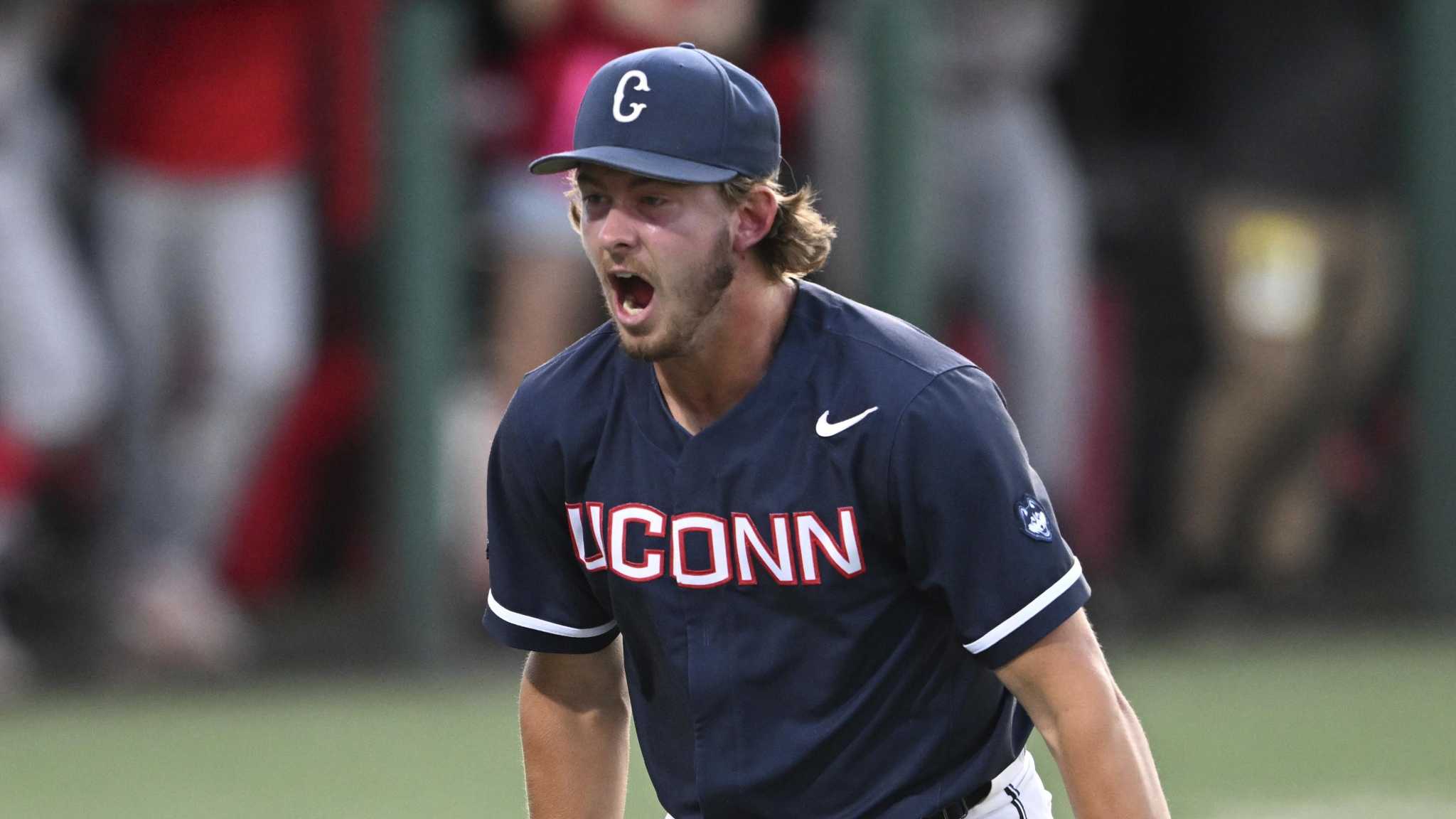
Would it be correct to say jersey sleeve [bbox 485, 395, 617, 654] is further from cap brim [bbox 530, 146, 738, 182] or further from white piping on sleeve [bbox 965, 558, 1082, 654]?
white piping on sleeve [bbox 965, 558, 1082, 654]

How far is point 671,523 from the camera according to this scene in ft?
11.5

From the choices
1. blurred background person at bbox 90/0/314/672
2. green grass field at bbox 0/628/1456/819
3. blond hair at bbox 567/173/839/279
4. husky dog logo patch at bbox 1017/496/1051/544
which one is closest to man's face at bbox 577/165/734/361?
blond hair at bbox 567/173/839/279

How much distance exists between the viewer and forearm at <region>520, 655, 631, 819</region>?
3809 millimetres

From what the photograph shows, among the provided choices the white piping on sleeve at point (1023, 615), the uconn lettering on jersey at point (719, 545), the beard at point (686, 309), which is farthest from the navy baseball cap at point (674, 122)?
the white piping on sleeve at point (1023, 615)

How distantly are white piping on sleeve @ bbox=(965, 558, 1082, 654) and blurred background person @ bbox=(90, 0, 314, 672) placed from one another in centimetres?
455

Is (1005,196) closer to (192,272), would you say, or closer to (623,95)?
(192,272)

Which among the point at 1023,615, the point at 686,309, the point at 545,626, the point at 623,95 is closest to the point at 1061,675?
the point at 1023,615

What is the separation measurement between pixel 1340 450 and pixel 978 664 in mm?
6479

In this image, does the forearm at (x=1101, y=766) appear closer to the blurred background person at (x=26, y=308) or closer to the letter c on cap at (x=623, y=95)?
the letter c on cap at (x=623, y=95)

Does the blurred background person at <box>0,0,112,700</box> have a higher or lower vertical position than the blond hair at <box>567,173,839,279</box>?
lower

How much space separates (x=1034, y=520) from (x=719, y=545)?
18.5 inches

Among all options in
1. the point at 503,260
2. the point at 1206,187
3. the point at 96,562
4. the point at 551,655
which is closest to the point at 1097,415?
the point at 1206,187

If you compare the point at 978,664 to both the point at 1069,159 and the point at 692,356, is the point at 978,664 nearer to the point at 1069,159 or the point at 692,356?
the point at 692,356

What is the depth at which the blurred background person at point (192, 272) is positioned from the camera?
294 inches
